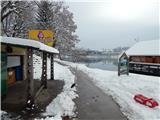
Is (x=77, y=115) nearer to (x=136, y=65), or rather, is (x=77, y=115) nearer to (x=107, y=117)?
(x=107, y=117)

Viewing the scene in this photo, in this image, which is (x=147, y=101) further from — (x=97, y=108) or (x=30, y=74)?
(x=30, y=74)

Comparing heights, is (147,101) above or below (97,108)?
above

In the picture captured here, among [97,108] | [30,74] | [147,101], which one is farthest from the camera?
[147,101]

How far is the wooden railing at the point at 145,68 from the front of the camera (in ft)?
98.2

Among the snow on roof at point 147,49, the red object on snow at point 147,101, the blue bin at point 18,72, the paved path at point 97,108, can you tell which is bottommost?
the paved path at point 97,108

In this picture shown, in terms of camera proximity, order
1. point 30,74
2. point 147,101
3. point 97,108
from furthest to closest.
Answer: point 147,101 → point 97,108 → point 30,74

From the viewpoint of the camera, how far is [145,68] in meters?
32.0

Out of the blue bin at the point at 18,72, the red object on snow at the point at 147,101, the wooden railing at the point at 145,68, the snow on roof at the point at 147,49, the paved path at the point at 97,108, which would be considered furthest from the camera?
the snow on roof at the point at 147,49

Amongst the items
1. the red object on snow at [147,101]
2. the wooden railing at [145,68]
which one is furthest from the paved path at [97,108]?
the wooden railing at [145,68]

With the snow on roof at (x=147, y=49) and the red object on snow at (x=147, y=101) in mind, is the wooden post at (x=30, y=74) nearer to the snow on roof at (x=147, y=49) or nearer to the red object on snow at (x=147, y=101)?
the red object on snow at (x=147, y=101)

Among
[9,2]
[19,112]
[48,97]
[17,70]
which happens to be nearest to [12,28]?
[9,2]

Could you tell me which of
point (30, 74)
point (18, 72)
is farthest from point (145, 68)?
point (30, 74)

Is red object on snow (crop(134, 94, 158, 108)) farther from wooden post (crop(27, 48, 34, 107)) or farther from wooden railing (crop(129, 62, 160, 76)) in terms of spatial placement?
wooden railing (crop(129, 62, 160, 76))

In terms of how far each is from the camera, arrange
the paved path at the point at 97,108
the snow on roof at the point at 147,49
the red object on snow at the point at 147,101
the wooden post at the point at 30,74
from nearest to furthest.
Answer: the paved path at the point at 97,108
the wooden post at the point at 30,74
the red object on snow at the point at 147,101
the snow on roof at the point at 147,49
